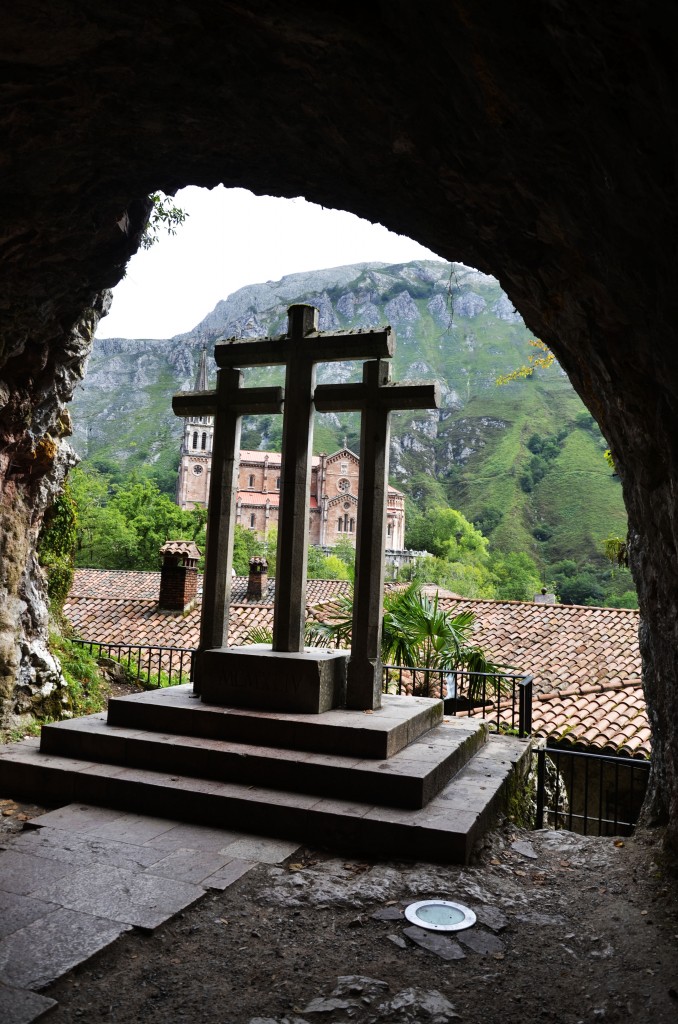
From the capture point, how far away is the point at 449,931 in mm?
3701

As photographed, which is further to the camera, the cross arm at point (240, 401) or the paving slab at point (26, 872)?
the cross arm at point (240, 401)

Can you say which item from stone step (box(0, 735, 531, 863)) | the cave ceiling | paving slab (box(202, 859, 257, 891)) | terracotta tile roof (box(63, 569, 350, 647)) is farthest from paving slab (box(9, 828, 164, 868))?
terracotta tile roof (box(63, 569, 350, 647))

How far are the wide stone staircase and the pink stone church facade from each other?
61682 millimetres

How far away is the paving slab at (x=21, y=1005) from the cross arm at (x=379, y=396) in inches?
217

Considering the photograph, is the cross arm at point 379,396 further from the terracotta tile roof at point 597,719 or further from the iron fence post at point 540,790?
the terracotta tile roof at point 597,719

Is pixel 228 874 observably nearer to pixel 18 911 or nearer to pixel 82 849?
pixel 82 849

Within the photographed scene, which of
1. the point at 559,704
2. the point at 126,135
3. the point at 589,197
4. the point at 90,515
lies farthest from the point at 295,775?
the point at 90,515

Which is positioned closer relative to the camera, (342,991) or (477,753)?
(342,991)

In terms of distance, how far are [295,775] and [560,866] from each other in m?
2.10

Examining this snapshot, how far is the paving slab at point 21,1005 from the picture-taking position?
9.07ft

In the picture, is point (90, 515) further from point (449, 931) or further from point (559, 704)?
point (449, 931)

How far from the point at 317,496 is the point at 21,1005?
72.7m

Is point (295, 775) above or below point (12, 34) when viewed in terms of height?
below

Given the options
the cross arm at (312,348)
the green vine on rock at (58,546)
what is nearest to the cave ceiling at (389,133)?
the cross arm at (312,348)
